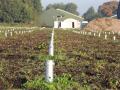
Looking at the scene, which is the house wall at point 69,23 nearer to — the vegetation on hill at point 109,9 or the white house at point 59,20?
the white house at point 59,20

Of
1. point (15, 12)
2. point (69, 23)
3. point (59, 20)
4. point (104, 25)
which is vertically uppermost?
point (15, 12)

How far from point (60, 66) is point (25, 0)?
98611mm

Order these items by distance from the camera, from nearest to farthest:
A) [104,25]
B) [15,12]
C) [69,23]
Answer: [104,25] → [15,12] → [69,23]

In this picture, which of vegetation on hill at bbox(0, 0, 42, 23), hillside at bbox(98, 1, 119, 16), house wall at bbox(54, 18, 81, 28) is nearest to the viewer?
vegetation on hill at bbox(0, 0, 42, 23)

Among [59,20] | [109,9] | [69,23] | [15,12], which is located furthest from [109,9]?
[15,12]

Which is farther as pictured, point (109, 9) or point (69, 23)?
point (109, 9)

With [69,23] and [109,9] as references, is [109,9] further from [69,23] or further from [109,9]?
[69,23]

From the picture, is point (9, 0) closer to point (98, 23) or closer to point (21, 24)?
point (21, 24)

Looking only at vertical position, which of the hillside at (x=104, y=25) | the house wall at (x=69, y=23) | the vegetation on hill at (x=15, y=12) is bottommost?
the house wall at (x=69, y=23)

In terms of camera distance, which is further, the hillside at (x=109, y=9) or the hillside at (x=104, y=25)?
the hillside at (x=109, y=9)

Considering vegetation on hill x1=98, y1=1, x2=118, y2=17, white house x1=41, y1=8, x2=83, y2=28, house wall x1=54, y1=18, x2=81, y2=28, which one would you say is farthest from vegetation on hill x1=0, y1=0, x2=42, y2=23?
vegetation on hill x1=98, y1=1, x2=118, y2=17

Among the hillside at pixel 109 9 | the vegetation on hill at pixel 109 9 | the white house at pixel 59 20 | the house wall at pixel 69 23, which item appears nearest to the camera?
the white house at pixel 59 20

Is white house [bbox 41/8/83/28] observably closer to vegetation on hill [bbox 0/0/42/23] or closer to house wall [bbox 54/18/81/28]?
house wall [bbox 54/18/81/28]

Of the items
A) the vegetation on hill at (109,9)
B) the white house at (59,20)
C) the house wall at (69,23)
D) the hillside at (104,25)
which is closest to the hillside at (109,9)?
the vegetation on hill at (109,9)
